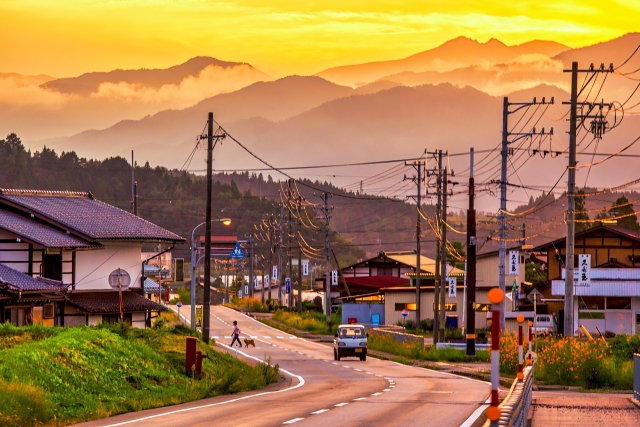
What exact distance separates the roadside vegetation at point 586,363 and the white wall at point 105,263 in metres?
21.6

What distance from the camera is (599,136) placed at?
4791 centimetres

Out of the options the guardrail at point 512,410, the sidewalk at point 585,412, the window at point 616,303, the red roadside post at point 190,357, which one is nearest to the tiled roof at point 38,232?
the red roadside post at point 190,357

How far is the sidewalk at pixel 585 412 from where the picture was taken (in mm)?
19734

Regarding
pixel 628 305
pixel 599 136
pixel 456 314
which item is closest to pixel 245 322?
pixel 456 314

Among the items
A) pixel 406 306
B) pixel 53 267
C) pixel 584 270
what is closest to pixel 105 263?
pixel 53 267

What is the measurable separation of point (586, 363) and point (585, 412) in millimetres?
11721

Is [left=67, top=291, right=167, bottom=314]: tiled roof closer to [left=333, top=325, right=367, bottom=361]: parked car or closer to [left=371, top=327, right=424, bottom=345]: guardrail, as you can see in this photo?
[left=333, top=325, right=367, bottom=361]: parked car

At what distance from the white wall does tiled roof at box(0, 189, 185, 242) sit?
0.88 meters

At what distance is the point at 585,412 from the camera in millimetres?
22094

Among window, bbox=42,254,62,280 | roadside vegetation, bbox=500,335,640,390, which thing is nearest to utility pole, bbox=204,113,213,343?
window, bbox=42,254,62,280

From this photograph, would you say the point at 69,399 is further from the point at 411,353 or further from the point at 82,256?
the point at 411,353

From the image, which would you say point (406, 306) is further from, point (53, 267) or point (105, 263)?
point (53, 267)

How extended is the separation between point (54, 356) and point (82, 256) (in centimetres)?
2464

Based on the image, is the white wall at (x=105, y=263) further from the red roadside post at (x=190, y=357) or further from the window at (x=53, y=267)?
the red roadside post at (x=190, y=357)
